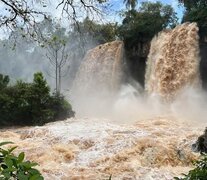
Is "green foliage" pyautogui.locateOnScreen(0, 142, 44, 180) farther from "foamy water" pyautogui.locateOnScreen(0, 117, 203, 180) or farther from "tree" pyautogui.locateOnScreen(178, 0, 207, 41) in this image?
"tree" pyautogui.locateOnScreen(178, 0, 207, 41)

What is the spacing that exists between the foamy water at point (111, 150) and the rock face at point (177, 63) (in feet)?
18.2

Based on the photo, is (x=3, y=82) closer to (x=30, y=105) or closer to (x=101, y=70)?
(x=30, y=105)

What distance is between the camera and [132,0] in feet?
13.4

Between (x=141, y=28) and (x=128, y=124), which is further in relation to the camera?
(x=141, y=28)

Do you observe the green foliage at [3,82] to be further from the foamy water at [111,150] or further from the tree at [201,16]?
the tree at [201,16]

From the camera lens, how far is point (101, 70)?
2608 centimetres

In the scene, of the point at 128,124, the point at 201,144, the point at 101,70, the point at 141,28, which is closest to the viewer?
the point at 201,144

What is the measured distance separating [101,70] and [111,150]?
15028mm

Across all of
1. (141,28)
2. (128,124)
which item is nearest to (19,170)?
(128,124)

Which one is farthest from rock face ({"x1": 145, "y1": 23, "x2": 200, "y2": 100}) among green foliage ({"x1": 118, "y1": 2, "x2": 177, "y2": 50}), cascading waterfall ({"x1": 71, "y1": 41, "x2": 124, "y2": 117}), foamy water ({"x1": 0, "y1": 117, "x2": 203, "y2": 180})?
foamy water ({"x1": 0, "y1": 117, "x2": 203, "y2": 180})

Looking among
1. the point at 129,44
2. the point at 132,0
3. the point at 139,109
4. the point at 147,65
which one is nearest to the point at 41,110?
the point at 139,109

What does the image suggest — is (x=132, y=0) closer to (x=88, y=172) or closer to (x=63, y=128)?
(x=88, y=172)

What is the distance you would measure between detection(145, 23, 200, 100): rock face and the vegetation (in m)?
4.37

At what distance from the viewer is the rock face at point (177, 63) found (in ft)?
65.2
